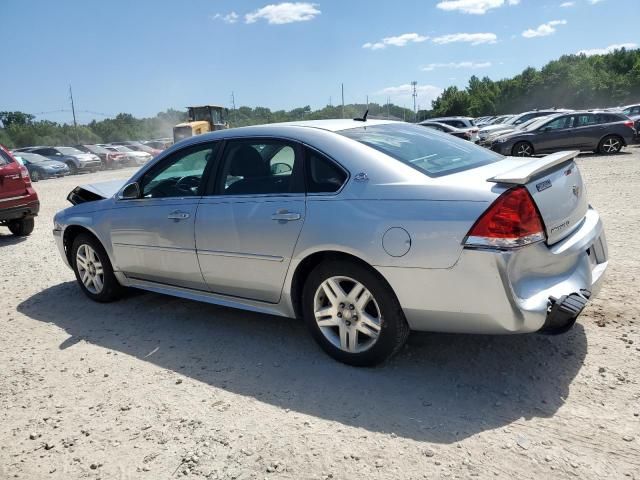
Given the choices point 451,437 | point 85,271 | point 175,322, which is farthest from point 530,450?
point 85,271

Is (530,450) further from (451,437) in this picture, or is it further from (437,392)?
(437,392)

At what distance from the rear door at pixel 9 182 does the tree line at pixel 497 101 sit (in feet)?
176

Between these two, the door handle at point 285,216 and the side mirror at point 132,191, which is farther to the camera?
the side mirror at point 132,191

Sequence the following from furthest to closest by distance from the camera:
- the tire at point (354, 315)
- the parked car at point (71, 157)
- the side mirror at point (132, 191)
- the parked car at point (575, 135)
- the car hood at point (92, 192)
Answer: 1. the parked car at point (71, 157)
2. the parked car at point (575, 135)
3. the car hood at point (92, 192)
4. the side mirror at point (132, 191)
5. the tire at point (354, 315)

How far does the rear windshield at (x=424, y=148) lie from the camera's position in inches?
135

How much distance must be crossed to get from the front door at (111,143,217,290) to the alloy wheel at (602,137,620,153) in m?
16.5

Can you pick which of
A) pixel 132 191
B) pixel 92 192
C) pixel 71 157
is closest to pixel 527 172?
pixel 132 191

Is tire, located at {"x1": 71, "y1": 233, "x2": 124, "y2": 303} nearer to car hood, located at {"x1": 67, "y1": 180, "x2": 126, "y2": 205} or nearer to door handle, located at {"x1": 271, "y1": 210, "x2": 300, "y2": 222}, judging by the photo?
car hood, located at {"x1": 67, "y1": 180, "x2": 126, "y2": 205}

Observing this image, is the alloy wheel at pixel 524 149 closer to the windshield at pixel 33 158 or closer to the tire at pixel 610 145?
the tire at pixel 610 145

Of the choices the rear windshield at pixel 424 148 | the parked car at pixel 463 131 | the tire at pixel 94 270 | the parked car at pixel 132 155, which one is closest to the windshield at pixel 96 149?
the parked car at pixel 132 155

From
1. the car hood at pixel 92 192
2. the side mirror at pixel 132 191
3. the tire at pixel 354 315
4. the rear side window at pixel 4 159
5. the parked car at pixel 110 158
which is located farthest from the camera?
the parked car at pixel 110 158

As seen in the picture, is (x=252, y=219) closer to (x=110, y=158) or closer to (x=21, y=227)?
(x=21, y=227)

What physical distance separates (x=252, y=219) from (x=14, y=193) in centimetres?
661

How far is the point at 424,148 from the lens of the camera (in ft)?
12.2
